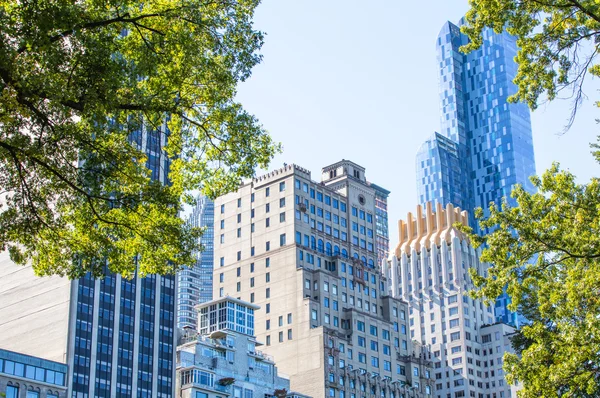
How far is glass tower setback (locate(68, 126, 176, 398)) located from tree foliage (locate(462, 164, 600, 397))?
7758 cm

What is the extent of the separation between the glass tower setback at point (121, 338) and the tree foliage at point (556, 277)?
77585 millimetres

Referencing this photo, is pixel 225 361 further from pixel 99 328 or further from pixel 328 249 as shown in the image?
pixel 328 249

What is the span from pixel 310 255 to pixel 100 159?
396 ft

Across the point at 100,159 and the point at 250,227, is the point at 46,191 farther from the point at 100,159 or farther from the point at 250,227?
the point at 250,227

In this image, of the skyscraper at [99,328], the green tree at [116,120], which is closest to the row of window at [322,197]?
the skyscraper at [99,328]

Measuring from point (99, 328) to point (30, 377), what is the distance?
1696 centimetres

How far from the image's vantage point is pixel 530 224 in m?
39.2

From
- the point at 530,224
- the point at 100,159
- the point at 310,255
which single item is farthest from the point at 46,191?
the point at 310,255

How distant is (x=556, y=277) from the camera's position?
132ft

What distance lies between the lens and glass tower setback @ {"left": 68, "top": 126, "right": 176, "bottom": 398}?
4584 inches

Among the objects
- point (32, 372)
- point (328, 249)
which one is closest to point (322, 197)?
point (328, 249)

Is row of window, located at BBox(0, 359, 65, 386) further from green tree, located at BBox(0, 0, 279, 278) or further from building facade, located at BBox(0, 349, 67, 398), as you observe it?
green tree, located at BBox(0, 0, 279, 278)

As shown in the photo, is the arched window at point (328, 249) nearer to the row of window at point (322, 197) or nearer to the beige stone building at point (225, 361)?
the row of window at point (322, 197)

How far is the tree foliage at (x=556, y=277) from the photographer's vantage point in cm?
3709
